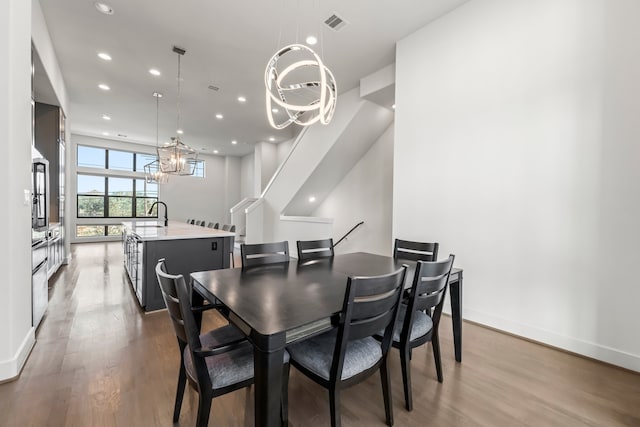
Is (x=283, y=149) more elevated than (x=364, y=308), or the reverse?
(x=283, y=149)

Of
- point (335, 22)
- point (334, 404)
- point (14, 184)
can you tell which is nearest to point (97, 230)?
point (14, 184)

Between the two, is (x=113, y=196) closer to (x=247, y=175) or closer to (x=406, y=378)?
(x=247, y=175)

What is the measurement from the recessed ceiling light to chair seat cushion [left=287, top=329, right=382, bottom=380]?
4081 mm

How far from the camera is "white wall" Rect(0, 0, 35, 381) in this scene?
1817 mm

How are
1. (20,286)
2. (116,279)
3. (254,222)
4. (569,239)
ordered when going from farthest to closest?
1. (254,222)
2. (116,279)
3. (569,239)
4. (20,286)

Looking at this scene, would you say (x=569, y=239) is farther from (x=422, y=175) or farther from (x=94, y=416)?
(x=94, y=416)

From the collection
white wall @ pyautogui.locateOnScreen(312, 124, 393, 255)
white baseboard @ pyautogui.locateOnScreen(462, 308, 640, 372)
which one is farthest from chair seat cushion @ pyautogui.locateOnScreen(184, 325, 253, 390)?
white wall @ pyautogui.locateOnScreen(312, 124, 393, 255)

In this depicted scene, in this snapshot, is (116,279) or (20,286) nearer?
(20,286)

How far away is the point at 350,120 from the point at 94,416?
4.80 meters

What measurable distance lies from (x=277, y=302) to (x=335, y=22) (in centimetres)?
336

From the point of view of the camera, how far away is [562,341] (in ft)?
7.63

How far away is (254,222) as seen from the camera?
23.4 ft

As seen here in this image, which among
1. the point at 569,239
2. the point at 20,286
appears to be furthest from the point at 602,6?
the point at 20,286

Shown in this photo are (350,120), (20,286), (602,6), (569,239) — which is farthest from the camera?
(350,120)
